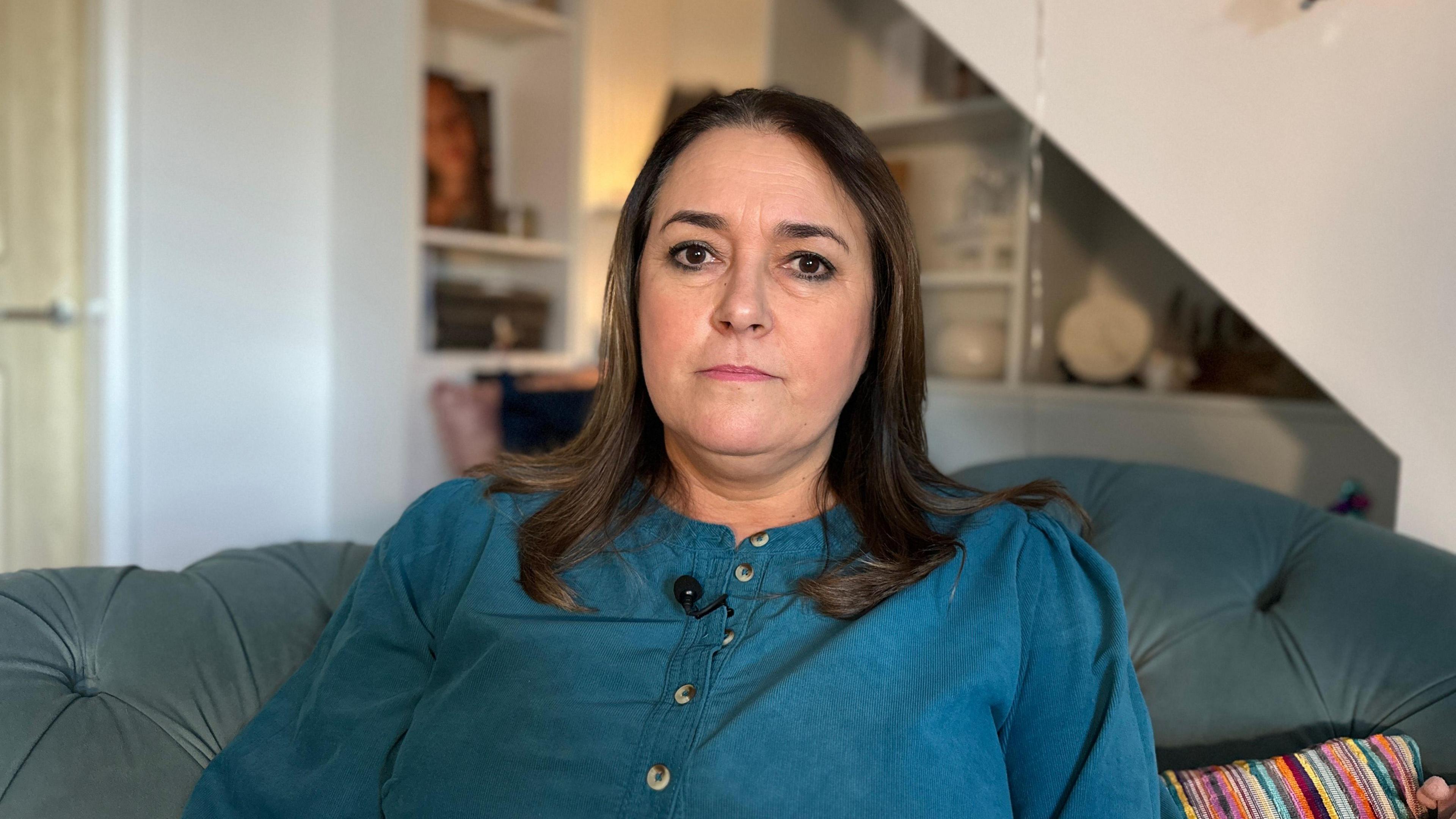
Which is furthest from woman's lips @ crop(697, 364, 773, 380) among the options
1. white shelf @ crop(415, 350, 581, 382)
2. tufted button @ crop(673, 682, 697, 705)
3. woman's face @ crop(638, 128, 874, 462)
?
white shelf @ crop(415, 350, 581, 382)

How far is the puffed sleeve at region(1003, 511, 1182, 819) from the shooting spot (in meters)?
0.99

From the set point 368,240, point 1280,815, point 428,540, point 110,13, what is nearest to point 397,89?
point 368,240

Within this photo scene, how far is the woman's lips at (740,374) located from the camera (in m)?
1.15

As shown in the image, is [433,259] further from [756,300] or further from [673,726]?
[673,726]

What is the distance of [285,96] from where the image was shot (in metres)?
3.45

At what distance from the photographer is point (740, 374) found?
45.4 inches

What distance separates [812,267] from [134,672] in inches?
34.8

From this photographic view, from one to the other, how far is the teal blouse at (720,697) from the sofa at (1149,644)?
0.09 meters

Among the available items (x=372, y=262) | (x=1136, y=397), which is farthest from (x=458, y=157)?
(x=1136, y=397)

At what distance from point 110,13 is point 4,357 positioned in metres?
1.03

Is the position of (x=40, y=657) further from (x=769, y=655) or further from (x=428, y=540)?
(x=769, y=655)

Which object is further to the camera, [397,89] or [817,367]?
[397,89]

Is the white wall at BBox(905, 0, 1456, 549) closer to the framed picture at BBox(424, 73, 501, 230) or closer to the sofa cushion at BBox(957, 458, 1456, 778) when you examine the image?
the sofa cushion at BBox(957, 458, 1456, 778)

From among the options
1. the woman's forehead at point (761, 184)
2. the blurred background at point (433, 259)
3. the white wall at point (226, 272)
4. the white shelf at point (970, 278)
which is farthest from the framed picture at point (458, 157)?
the woman's forehead at point (761, 184)
